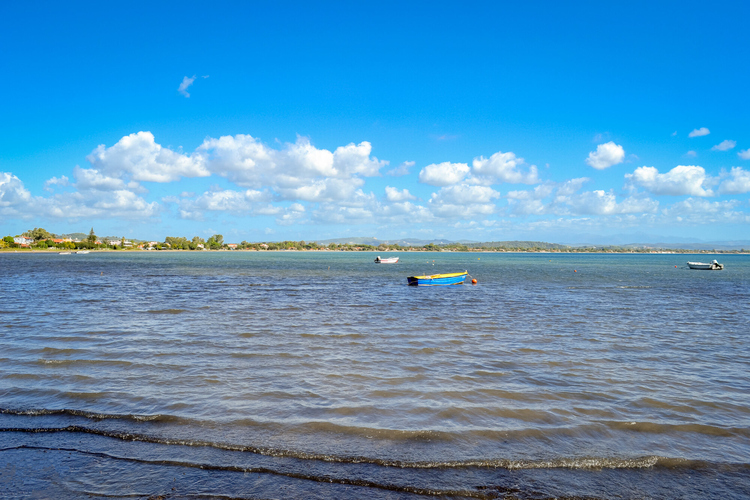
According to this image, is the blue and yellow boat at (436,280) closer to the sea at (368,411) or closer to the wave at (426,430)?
the sea at (368,411)

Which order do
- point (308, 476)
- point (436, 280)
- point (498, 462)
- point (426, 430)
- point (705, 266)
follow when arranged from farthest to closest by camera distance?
point (705, 266), point (436, 280), point (426, 430), point (498, 462), point (308, 476)

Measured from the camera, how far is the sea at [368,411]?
6.32m

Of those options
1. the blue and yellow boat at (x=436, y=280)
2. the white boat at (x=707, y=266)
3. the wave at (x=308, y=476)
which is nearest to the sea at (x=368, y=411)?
the wave at (x=308, y=476)

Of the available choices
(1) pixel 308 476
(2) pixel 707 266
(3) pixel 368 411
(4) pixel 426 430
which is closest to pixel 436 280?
(3) pixel 368 411

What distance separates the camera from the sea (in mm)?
6324

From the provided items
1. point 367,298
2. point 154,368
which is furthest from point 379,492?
point 367,298

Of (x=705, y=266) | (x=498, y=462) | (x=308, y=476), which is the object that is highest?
(x=308, y=476)

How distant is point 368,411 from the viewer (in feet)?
30.2

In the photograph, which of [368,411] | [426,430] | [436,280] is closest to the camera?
[426,430]

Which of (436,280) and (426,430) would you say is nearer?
(426,430)

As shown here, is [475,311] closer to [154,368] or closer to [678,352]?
[678,352]

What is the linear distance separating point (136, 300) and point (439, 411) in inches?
1007

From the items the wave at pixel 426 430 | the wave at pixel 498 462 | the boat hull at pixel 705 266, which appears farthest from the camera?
the boat hull at pixel 705 266

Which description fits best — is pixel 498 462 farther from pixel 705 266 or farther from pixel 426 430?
pixel 705 266
